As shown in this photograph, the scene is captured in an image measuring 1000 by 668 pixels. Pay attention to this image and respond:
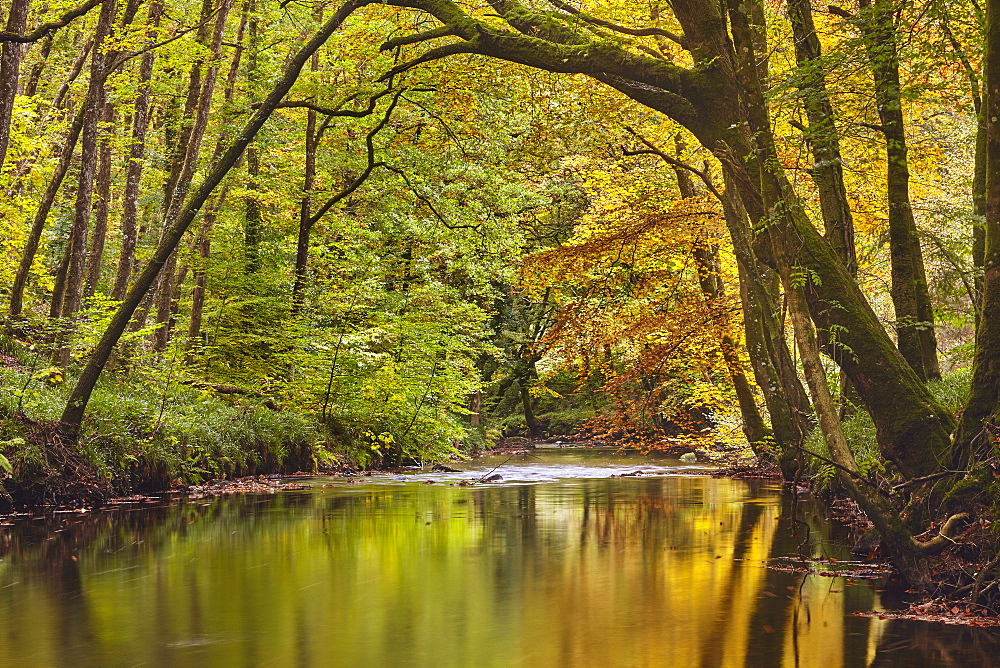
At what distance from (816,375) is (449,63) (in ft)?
31.1

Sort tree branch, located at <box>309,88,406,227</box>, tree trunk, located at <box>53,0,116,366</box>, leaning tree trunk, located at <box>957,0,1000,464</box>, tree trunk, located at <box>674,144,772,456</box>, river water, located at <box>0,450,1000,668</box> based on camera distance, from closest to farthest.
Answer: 1. river water, located at <box>0,450,1000,668</box>
2. leaning tree trunk, located at <box>957,0,1000,464</box>
3. tree branch, located at <box>309,88,406,227</box>
4. tree trunk, located at <box>53,0,116,366</box>
5. tree trunk, located at <box>674,144,772,456</box>

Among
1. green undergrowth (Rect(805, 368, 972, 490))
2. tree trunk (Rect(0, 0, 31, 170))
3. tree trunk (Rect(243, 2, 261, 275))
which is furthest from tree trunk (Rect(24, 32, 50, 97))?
green undergrowth (Rect(805, 368, 972, 490))

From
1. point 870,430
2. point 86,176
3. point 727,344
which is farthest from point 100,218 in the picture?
point 870,430

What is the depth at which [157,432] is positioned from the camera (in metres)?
13.6

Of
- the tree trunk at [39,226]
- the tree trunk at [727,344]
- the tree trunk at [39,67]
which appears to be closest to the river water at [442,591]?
the tree trunk at [727,344]

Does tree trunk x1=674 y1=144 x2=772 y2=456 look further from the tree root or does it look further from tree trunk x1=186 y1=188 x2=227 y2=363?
the tree root

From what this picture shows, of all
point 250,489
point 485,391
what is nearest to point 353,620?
point 250,489

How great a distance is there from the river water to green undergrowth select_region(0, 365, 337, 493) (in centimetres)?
99

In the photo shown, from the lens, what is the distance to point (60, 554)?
809 cm

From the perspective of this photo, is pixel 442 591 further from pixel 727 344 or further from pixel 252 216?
pixel 252 216

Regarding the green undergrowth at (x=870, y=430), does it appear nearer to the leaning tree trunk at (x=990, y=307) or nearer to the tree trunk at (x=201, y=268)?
the leaning tree trunk at (x=990, y=307)

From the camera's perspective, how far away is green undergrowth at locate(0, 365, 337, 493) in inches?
441

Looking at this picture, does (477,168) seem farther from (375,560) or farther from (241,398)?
(375,560)

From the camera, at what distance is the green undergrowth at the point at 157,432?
11.2m
